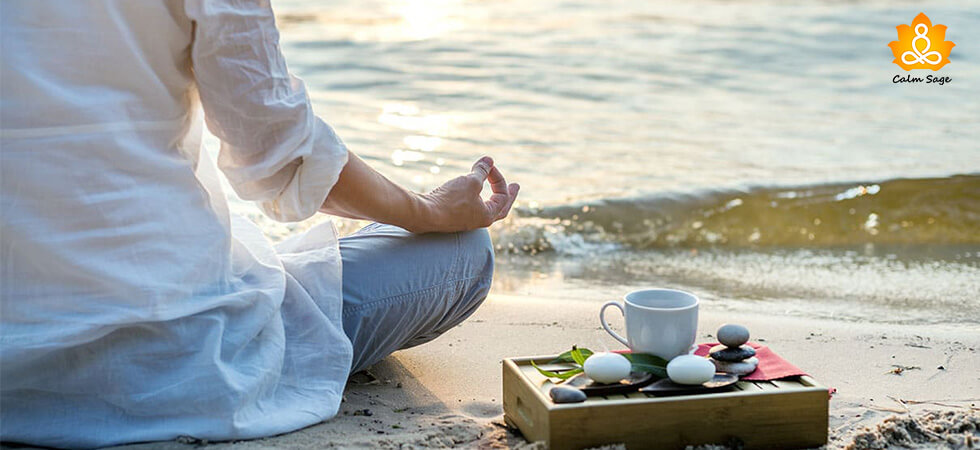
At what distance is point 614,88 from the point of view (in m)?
8.22

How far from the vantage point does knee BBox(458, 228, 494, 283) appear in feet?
7.48

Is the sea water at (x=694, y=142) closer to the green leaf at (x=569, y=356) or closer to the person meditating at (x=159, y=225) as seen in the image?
the green leaf at (x=569, y=356)

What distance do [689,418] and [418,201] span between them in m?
0.71

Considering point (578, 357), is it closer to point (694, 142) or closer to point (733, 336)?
point (733, 336)

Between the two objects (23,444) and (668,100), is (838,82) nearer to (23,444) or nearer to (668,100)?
(668,100)

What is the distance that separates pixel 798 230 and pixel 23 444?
399 centimetres

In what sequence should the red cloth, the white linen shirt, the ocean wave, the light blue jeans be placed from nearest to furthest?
the white linen shirt < the red cloth < the light blue jeans < the ocean wave

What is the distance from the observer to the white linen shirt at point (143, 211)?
1.64 metres

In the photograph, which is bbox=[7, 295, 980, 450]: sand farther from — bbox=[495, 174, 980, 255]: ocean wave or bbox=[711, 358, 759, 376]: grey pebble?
bbox=[495, 174, 980, 255]: ocean wave

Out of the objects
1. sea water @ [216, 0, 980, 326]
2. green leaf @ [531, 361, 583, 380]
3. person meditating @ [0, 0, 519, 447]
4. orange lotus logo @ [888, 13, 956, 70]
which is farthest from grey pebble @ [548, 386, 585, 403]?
orange lotus logo @ [888, 13, 956, 70]

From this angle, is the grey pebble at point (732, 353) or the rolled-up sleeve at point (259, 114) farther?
the grey pebble at point (732, 353)

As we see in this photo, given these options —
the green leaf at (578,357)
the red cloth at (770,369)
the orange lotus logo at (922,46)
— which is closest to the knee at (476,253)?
the green leaf at (578,357)

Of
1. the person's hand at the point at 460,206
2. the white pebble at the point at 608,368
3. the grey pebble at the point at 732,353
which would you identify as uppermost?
the person's hand at the point at 460,206

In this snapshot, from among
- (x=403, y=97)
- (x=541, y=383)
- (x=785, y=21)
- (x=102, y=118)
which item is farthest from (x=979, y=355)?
(x=785, y=21)
